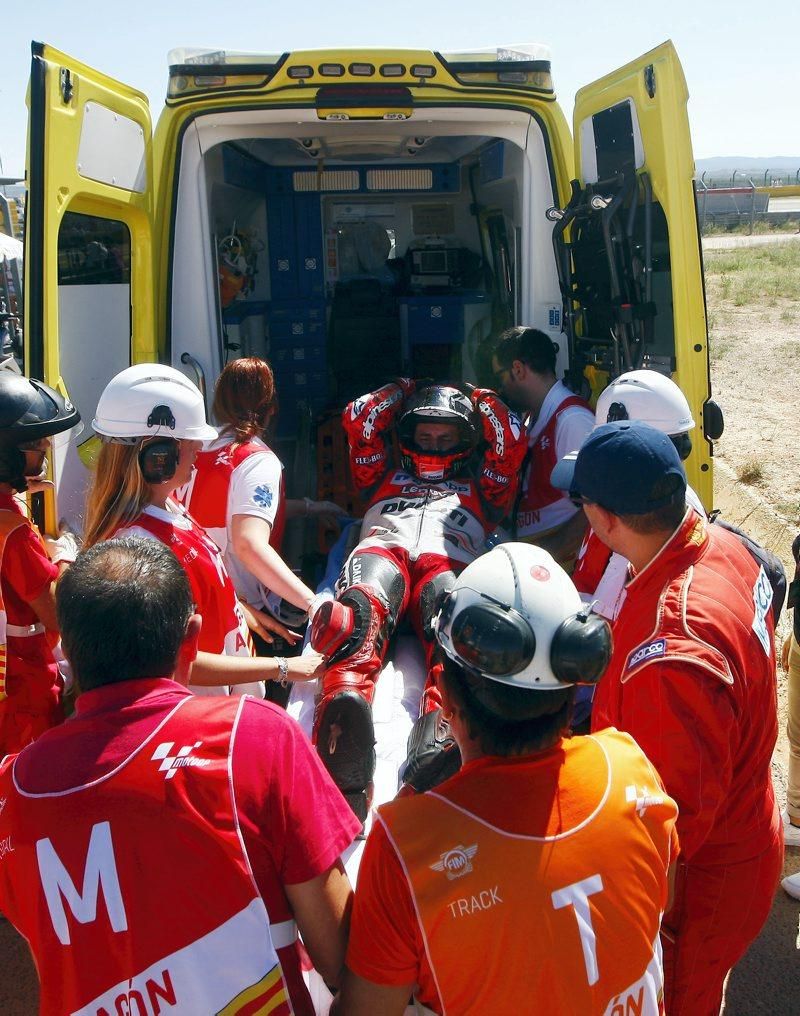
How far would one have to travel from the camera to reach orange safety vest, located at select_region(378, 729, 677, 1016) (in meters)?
1.25

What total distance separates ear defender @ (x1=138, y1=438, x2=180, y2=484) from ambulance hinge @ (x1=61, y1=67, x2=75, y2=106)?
1474 millimetres

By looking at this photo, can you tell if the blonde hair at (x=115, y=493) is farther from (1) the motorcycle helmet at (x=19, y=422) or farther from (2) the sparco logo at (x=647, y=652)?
(2) the sparco logo at (x=647, y=652)

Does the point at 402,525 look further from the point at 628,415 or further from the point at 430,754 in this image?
the point at 430,754

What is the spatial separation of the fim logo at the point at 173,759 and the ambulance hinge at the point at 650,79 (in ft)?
10.7

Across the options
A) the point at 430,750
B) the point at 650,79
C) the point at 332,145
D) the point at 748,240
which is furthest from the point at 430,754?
the point at 748,240

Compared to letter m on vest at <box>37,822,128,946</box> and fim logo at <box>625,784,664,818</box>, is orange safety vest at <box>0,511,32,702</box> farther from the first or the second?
fim logo at <box>625,784,664,818</box>

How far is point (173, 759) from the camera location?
4.29 feet

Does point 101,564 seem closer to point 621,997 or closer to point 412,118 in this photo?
point 621,997

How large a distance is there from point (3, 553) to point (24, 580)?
0.29ft

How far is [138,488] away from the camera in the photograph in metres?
2.42

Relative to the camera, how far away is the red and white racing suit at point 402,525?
123 inches

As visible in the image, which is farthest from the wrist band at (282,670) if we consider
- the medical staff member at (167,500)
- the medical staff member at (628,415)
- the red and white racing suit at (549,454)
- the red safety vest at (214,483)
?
the red and white racing suit at (549,454)

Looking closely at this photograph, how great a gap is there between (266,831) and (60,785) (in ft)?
1.02

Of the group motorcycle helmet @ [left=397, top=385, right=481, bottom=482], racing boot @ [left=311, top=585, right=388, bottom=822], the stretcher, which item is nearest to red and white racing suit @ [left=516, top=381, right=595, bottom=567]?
motorcycle helmet @ [left=397, top=385, right=481, bottom=482]
